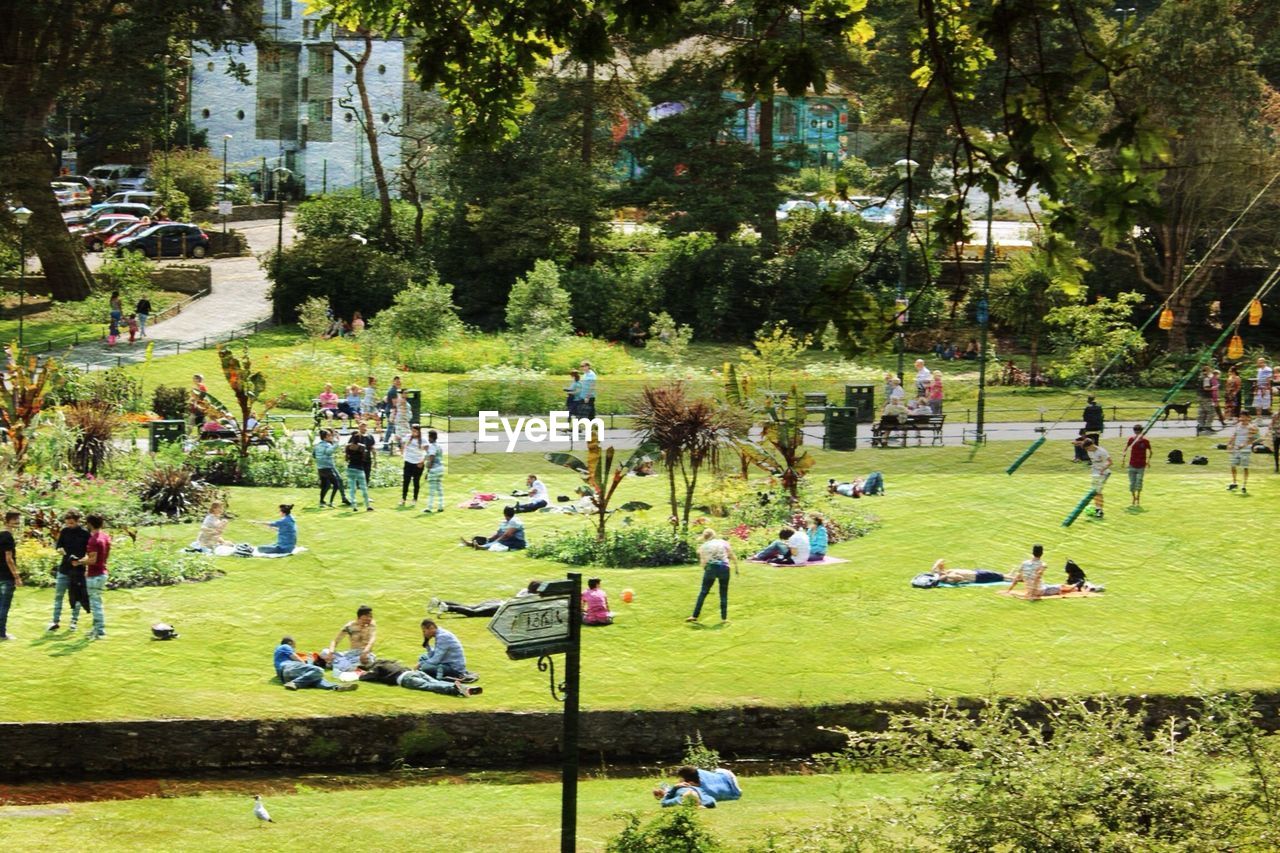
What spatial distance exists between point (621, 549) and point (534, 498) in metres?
3.06

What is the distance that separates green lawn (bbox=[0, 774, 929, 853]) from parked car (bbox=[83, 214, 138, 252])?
40.6m

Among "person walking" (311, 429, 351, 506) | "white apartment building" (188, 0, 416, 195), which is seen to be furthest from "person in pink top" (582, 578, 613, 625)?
"white apartment building" (188, 0, 416, 195)

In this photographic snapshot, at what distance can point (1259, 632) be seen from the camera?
21.0 metres

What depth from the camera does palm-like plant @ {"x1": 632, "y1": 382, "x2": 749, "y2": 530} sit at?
81.3 feet

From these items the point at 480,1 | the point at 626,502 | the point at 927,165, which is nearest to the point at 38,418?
the point at 626,502

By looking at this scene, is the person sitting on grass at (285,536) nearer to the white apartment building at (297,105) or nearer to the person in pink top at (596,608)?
the person in pink top at (596,608)

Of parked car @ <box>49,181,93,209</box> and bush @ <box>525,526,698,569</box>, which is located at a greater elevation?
parked car @ <box>49,181,93,209</box>

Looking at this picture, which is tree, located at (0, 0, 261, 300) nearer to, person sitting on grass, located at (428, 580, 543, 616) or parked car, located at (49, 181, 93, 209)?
parked car, located at (49, 181, 93, 209)

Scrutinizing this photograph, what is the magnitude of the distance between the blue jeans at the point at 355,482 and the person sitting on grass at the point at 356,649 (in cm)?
715

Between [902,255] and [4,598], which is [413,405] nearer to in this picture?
[902,255]

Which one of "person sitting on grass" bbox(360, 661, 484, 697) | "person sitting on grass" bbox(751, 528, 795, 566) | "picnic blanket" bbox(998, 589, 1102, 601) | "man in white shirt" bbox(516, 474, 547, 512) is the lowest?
"person sitting on grass" bbox(360, 661, 484, 697)

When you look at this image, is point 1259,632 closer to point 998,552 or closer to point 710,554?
point 998,552

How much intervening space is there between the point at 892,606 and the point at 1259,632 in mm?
4484

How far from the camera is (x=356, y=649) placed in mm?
18906
